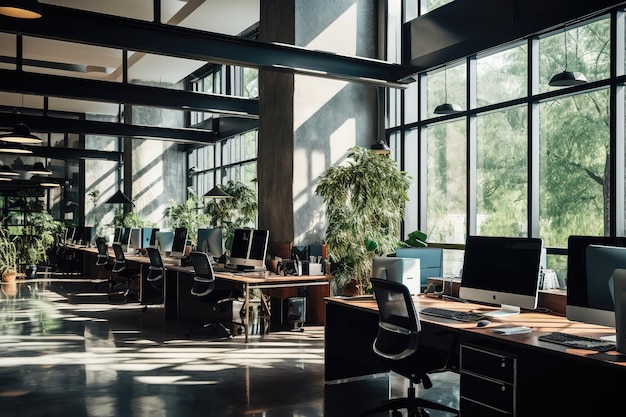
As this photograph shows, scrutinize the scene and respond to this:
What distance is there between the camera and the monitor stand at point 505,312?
4.38m

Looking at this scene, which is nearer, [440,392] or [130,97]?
[440,392]

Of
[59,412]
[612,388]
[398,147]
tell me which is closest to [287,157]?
[398,147]

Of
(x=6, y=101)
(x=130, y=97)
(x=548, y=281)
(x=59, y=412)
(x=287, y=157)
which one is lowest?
(x=59, y=412)

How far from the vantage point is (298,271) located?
8344mm

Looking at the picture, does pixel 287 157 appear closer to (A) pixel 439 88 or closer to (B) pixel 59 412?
(A) pixel 439 88

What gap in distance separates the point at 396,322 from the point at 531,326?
0.87 m

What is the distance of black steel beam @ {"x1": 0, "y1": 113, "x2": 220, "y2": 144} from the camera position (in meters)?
12.3

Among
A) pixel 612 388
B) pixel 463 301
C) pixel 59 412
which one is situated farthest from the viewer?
pixel 463 301

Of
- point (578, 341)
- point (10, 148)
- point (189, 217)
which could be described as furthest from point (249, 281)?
point (189, 217)

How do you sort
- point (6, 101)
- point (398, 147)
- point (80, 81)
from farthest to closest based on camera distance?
point (6, 101), point (398, 147), point (80, 81)

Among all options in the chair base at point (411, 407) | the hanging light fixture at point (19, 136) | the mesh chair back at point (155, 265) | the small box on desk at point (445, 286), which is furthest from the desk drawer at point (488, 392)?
the hanging light fixture at point (19, 136)

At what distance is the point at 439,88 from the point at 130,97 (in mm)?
4956

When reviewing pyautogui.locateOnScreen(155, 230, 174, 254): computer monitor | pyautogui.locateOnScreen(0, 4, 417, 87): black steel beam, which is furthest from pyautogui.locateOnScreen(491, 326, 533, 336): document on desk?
pyautogui.locateOnScreen(155, 230, 174, 254): computer monitor

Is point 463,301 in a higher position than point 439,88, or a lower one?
lower
